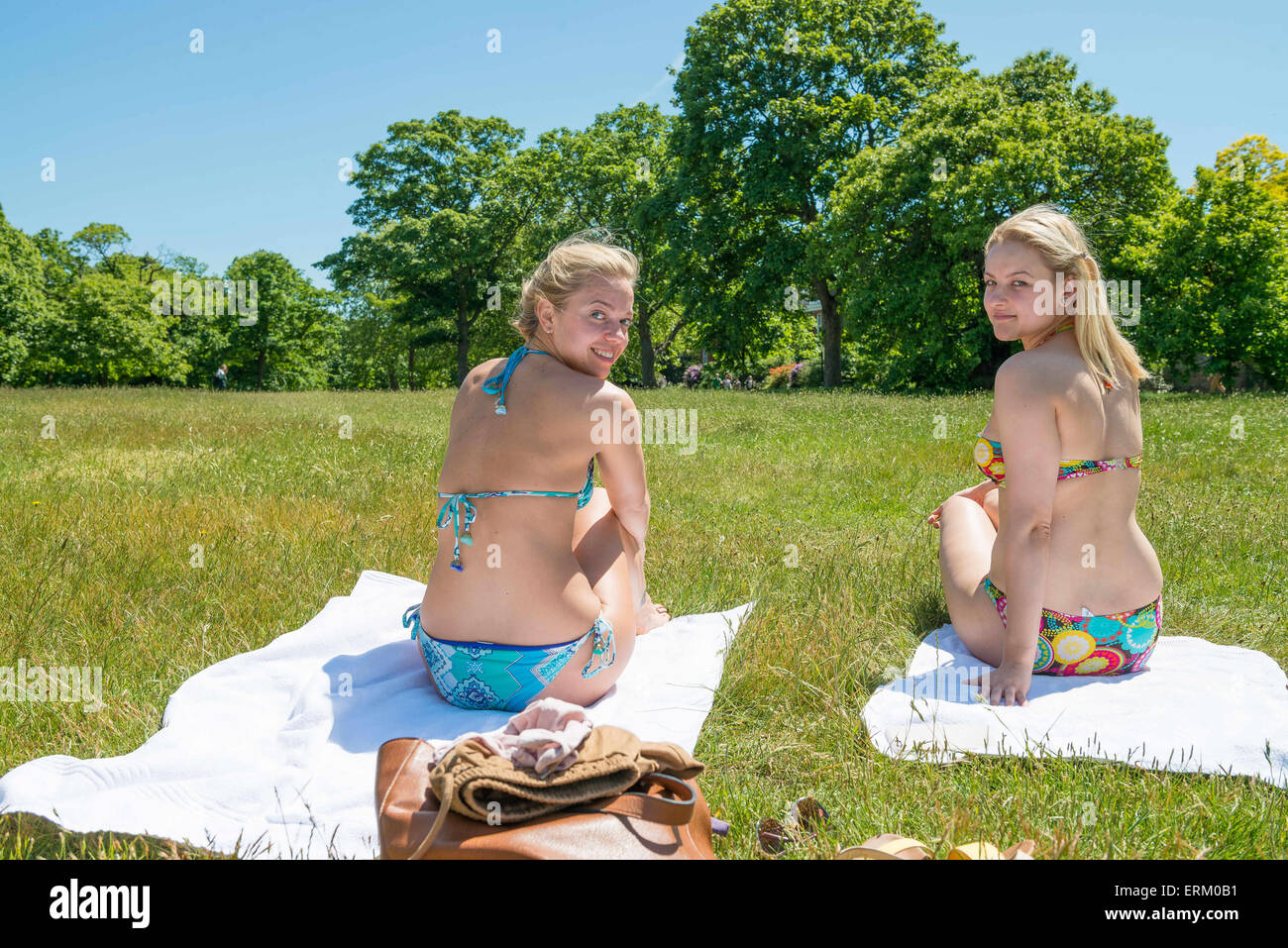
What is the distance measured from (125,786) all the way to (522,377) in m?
2.02

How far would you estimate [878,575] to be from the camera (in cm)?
552

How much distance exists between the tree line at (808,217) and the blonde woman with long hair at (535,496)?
12688mm

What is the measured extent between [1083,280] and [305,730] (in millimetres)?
3746

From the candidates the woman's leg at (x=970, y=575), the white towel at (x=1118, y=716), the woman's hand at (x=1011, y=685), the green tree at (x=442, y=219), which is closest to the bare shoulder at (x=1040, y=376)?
the woman's leg at (x=970, y=575)

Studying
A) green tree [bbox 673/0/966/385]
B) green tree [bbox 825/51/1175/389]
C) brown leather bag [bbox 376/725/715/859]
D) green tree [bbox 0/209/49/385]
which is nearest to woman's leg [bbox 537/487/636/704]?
brown leather bag [bbox 376/725/715/859]

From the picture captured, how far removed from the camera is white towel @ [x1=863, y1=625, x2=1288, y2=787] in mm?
3195

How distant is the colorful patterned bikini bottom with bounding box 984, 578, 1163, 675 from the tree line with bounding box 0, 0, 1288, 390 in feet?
38.0

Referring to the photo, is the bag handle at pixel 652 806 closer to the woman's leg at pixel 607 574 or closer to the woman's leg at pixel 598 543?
the woman's leg at pixel 607 574

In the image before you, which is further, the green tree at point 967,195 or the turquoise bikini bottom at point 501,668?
the green tree at point 967,195

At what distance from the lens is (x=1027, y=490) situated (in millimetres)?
3561

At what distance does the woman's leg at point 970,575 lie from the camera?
4027 mm

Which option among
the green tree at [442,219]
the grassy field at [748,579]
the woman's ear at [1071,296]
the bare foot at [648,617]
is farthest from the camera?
the green tree at [442,219]
